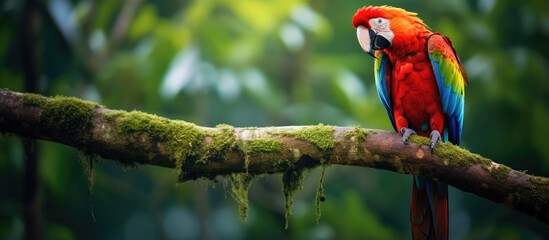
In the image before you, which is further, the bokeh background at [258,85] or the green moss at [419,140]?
the bokeh background at [258,85]

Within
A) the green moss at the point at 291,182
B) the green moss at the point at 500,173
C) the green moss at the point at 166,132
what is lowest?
the green moss at the point at 500,173

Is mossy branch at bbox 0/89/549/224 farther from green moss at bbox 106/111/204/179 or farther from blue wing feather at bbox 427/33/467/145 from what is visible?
blue wing feather at bbox 427/33/467/145

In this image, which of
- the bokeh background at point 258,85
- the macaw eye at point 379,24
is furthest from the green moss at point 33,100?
the macaw eye at point 379,24

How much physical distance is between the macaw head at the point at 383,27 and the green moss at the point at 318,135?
84cm

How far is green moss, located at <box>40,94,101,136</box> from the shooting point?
2359mm

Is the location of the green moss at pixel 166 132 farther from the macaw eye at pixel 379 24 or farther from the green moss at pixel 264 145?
the macaw eye at pixel 379 24

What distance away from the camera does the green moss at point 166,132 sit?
237cm

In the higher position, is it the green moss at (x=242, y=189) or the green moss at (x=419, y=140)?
the green moss at (x=419, y=140)

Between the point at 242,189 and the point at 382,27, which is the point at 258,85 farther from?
the point at 242,189

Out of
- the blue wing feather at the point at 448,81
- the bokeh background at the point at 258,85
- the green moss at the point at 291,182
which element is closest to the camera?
the green moss at the point at 291,182

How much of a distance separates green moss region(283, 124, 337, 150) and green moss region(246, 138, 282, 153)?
0.06m

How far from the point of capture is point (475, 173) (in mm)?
2262

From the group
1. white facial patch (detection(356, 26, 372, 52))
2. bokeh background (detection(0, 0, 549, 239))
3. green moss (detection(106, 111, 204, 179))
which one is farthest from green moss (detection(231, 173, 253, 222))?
bokeh background (detection(0, 0, 549, 239))

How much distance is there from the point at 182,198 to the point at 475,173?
3.19m
